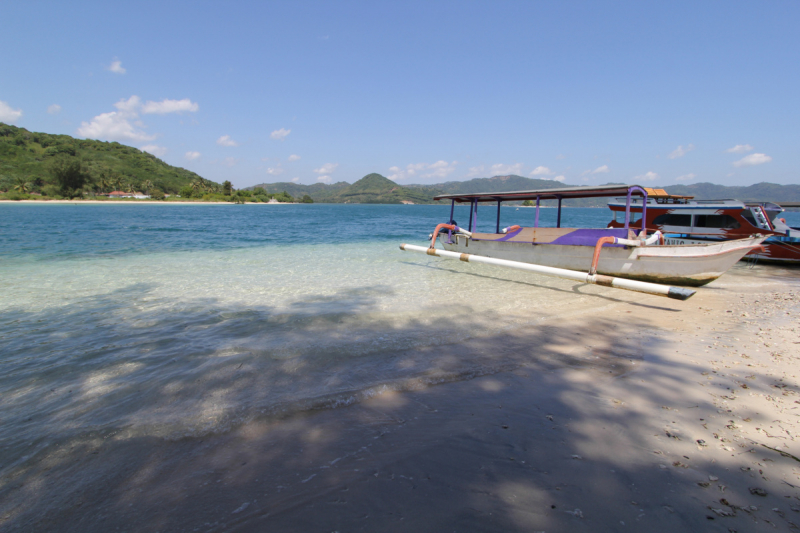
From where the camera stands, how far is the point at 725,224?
14.9 m

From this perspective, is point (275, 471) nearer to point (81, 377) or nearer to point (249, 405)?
point (249, 405)

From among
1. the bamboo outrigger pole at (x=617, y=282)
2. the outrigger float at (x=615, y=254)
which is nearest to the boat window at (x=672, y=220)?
the outrigger float at (x=615, y=254)

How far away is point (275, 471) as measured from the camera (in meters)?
2.68

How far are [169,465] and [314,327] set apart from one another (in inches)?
137

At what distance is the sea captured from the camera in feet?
11.8

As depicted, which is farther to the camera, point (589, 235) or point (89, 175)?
point (89, 175)

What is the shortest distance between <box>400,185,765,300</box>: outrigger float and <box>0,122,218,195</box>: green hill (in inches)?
4934

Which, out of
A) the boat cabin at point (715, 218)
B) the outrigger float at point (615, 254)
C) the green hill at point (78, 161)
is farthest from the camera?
the green hill at point (78, 161)

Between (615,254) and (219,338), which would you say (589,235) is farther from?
(219,338)

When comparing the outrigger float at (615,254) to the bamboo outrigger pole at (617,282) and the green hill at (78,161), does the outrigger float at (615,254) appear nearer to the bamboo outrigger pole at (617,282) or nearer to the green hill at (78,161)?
the bamboo outrigger pole at (617,282)

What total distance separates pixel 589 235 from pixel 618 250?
1.06 metres

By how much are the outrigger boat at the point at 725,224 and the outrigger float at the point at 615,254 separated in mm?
4020

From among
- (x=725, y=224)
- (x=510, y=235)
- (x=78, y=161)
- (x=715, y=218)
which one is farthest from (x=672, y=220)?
(x=78, y=161)

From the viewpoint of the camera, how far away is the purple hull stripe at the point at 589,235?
10.7 m
